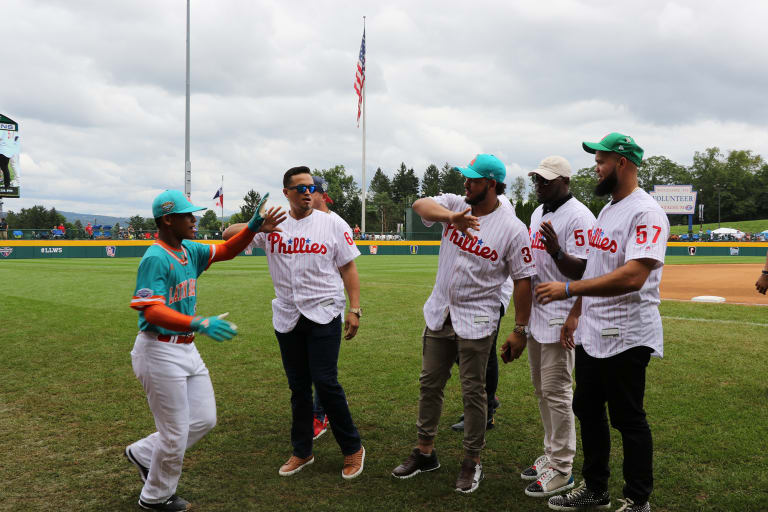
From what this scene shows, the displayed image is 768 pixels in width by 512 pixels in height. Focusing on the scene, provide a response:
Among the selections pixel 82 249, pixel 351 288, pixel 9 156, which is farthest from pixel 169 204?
pixel 9 156

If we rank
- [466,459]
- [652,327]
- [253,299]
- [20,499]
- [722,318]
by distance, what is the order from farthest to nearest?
[253,299] → [722,318] → [466,459] → [20,499] → [652,327]

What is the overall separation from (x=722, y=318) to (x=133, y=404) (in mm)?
10190

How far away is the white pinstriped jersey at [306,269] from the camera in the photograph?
159 inches

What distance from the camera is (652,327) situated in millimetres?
3197

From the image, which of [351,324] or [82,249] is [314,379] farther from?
[82,249]

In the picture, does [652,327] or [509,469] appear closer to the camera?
[652,327]

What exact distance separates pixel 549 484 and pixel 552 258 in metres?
1.52

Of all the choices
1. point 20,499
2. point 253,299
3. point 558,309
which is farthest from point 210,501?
point 253,299

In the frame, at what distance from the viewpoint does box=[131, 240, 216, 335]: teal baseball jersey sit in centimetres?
318

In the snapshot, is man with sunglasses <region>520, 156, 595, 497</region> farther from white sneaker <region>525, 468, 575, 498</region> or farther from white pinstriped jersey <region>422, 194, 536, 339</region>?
white pinstriped jersey <region>422, 194, 536, 339</region>

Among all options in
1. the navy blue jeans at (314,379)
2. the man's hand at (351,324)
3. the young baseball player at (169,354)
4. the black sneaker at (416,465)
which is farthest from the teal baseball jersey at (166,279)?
the black sneaker at (416,465)

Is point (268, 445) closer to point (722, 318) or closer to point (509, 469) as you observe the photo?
point (509, 469)

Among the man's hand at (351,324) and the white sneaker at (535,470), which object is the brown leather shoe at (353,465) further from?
the white sneaker at (535,470)

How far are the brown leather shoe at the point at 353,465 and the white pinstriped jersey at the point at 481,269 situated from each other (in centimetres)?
111
